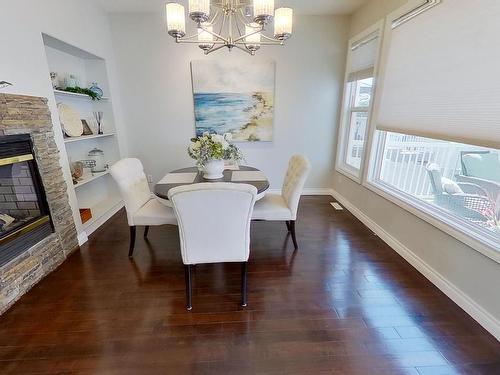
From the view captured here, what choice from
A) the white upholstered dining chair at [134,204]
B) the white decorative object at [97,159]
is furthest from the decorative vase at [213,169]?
the white decorative object at [97,159]

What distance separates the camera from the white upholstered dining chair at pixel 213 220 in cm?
152

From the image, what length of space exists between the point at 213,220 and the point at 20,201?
178 cm

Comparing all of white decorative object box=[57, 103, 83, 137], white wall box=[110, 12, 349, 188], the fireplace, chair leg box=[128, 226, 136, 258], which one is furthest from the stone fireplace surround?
white wall box=[110, 12, 349, 188]

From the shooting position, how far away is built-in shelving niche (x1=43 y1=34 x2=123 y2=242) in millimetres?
2873

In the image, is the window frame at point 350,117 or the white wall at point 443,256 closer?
the white wall at point 443,256

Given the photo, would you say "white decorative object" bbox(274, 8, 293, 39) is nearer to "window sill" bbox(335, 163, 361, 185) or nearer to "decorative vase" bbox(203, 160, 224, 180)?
"decorative vase" bbox(203, 160, 224, 180)

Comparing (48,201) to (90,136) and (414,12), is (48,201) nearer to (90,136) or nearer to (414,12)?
(90,136)

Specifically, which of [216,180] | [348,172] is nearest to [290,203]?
[216,180]

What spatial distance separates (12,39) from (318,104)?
3520 millimetres

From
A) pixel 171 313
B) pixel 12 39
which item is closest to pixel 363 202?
pixel 171 313

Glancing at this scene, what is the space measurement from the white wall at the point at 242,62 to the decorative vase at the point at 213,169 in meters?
1.57

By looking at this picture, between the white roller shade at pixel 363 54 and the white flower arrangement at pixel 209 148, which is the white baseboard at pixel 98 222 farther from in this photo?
the white roller shade at pixel 363 54

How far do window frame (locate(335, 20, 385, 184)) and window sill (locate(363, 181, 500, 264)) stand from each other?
0.66 meters

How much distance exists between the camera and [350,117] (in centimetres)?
374
